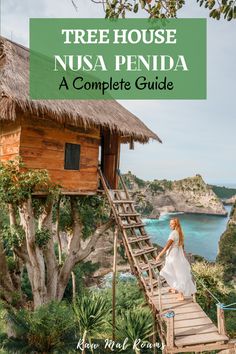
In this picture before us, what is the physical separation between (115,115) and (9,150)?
13.5 ft

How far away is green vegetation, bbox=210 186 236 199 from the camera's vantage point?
91.8m

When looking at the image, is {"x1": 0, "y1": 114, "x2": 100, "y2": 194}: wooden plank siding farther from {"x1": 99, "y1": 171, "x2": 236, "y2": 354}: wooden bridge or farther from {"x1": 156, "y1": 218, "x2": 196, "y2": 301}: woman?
{"x1": 156, "y1": 218, "x2": 196, "y2": 301}: woman

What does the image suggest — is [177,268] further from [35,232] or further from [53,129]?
[53,129]

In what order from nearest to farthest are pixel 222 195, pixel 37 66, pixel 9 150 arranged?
1. pixel 9 150
2. pixel 37 66
3. pixel 222 195

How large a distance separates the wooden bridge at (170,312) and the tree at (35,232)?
109 centimetres

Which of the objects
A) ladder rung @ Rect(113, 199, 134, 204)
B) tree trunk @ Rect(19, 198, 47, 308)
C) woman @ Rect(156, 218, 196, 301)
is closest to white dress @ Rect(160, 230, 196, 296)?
woman @ Rect(156, 218, 196, 301)

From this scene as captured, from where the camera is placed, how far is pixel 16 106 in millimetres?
9523

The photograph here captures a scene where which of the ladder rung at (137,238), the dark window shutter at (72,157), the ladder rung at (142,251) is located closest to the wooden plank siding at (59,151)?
the dark window shutter at (72,157)

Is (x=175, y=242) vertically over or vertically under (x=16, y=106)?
under

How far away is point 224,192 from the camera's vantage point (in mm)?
95812

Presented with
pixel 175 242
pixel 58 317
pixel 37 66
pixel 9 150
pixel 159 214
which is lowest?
pixel 159 214

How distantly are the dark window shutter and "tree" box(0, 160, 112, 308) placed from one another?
3.29 ft

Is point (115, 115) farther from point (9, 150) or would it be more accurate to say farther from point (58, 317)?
point (58, 317)

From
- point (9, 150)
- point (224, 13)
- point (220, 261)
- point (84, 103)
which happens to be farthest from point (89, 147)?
point (220, 261)
